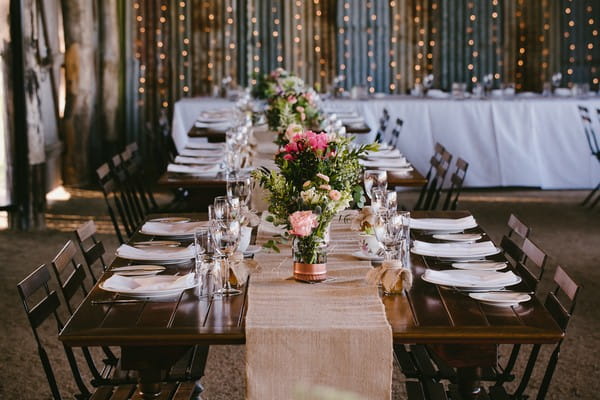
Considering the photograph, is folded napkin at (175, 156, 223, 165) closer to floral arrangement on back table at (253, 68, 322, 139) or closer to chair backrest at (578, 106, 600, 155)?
floral arrangement on back table at (253, 68, 322, 139)

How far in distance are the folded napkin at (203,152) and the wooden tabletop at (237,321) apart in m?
3.33

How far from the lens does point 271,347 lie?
279 cm

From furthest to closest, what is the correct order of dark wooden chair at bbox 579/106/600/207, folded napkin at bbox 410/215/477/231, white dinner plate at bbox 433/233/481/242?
dark wooden chair at bbox 579/106/600/207
folded napkin at bbox 410/215/477/231
white dinner plate at bbox 433/233/481/242

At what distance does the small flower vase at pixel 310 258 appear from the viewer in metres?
3.25

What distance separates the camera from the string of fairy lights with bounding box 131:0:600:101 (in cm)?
1181

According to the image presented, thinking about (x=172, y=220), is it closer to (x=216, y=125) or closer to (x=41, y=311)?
(x=41, y=311)

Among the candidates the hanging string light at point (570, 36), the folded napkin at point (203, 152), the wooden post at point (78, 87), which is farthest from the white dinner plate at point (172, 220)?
the hanging string light at point (570, 36)

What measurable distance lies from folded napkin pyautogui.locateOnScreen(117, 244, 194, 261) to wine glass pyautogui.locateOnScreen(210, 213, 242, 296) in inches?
15.4

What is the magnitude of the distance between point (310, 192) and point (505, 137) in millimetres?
6966

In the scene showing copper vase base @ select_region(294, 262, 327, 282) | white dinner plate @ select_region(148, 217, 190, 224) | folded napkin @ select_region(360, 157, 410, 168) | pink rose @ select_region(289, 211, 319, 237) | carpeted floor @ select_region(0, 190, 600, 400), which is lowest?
carpeted floor @ select_region(0, 190, 600, 400)

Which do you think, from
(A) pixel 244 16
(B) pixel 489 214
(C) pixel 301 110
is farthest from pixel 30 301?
(A) pixel 244 16

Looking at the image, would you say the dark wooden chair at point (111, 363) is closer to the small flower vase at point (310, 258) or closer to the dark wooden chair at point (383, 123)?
the small flower vase at point (310, 258)

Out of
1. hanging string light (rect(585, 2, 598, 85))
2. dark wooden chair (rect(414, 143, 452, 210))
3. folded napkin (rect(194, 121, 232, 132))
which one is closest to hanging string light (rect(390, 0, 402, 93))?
hanging string light (rect(585, 2, 598, 85))

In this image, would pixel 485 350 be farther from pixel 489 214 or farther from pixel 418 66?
pixel 418 66
